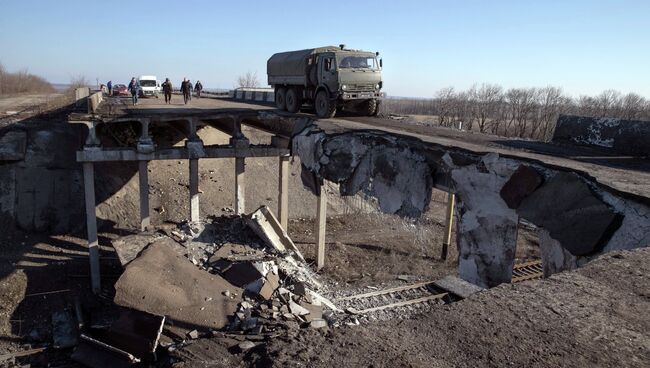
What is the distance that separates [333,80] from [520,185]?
8500mm

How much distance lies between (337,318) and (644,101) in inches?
3563

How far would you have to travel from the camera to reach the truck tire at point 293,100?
15961 millimetres

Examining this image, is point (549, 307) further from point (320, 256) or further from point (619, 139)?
point (320, 256)

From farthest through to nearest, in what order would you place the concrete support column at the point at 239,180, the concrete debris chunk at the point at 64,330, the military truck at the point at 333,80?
the concrete support column at the point at 239,180
the military truck at the point at 333,80
the concrete debris chunk at the point at 64,330

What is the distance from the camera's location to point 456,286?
14.3 m

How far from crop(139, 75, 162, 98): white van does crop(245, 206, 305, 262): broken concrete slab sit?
75.9 feet

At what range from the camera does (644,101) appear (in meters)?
78.4

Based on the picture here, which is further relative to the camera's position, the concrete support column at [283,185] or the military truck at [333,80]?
the concrete support column at [283,185]

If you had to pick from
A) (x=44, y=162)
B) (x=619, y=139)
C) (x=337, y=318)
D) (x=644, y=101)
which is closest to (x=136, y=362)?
(x=337, y=318)

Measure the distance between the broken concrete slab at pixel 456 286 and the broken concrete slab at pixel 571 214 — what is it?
332 inches

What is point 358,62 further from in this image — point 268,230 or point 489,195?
point 489,195

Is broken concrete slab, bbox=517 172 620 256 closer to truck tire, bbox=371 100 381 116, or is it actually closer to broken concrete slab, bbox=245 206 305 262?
truck tire, bbox=371 100 381 116

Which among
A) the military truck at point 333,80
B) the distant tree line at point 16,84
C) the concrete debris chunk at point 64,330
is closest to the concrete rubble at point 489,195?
the military truck at point 333,80

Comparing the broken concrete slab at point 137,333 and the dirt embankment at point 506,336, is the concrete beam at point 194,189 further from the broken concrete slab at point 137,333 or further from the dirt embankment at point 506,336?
the dirt embankment at point 506,336
